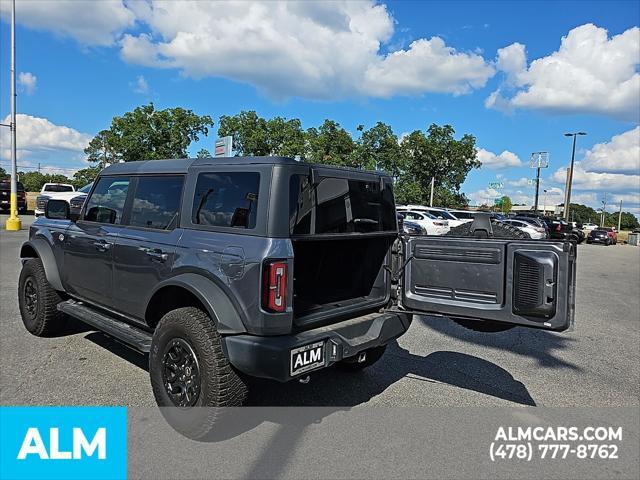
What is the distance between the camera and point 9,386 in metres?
3.97

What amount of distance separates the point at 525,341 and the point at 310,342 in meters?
4.20

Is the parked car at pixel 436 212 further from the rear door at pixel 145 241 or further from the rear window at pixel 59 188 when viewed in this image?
the rear door at pixel 145 241

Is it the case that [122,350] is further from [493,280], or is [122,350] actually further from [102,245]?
[493,280]

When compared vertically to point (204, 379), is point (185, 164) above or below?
above

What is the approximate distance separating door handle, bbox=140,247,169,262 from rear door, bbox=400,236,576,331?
1.90 m

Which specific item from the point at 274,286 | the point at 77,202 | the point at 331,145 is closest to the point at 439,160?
the point at 331,145

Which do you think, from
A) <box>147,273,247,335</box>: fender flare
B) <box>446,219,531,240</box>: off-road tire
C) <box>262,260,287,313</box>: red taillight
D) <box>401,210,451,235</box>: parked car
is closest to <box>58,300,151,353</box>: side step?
<box>147,273,247,335</box>: fender flare

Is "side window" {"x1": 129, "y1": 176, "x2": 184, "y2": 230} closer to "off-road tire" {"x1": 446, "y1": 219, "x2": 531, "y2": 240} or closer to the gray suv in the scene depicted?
the gray suv

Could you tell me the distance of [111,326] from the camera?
4086 millimetres

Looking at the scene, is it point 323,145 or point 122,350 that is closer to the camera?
point 122,350

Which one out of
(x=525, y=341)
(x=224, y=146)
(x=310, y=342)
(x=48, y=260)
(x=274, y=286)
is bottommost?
(x=525, y=341)

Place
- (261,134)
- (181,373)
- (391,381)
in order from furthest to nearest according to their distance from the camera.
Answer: (261,134)
(391,381)
(181,373)

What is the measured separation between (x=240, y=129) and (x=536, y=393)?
95.9ft

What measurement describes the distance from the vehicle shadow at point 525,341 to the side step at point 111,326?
13.0ft
